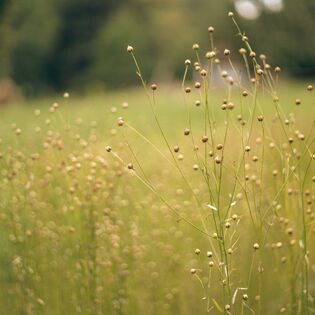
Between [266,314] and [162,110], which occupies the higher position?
[266,314]

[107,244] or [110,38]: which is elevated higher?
[107,244]

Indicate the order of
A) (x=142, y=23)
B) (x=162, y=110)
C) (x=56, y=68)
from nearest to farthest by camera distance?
(x=162, y=110), (x=56, y=68), (x=142, y=23)

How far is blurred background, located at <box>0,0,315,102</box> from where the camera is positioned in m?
26.7

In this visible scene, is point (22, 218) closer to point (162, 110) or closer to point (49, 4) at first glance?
point (162, 110)

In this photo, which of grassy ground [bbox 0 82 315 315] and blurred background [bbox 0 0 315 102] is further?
blurred background [bbox 0 0 315 102]

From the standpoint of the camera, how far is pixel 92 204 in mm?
2658

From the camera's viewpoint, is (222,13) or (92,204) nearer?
(92,204)

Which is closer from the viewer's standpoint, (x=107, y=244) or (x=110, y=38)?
(x=107, y=244)

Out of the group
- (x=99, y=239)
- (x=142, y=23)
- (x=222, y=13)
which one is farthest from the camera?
(x=142, y=23)

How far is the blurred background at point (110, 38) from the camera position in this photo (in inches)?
1050

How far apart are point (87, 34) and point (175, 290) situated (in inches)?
1184

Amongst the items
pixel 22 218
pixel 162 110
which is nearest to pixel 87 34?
pixel 162 110

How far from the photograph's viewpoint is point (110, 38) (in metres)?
30.6

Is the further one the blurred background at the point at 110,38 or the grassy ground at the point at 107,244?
the blurred background at the point at 110,38
